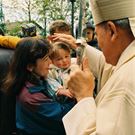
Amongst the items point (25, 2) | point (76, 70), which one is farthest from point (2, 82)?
point (25, 2)

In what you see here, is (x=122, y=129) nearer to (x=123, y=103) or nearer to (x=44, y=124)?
(x=123, y=103)

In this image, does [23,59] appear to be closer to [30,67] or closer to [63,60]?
[30,67]

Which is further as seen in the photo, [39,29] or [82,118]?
[39,29]

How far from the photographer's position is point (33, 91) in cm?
247

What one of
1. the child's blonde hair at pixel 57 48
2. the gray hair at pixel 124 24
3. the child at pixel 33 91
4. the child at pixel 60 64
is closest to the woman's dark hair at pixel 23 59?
Answer: the child at pixel 33 91

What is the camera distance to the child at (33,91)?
245 cm

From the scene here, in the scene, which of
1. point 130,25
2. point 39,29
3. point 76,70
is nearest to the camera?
point 130,25

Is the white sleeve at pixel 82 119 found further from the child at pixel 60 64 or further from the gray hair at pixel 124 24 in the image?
the child at pixel 60 64

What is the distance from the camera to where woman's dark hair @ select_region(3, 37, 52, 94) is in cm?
257

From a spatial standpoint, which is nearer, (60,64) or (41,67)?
(41,67)

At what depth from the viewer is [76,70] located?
1.57 meters

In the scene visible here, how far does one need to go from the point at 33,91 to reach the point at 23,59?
257 millimetres

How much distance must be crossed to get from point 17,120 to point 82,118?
123 cm

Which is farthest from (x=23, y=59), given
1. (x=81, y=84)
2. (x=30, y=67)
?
(x=81, y=84)
